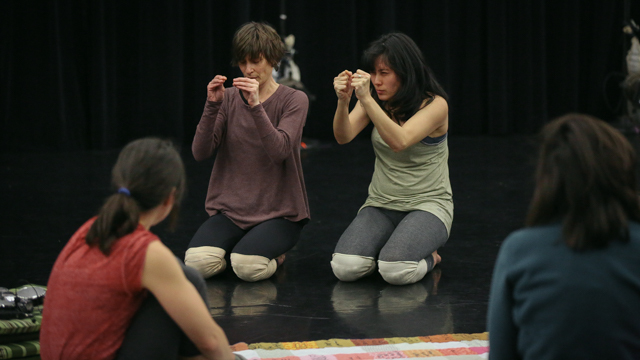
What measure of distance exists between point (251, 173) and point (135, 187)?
1.37 metres

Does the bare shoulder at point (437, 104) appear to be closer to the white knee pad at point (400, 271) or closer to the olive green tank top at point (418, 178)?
the olive green tank top at point (418, 178)

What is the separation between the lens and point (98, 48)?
5.73 meters

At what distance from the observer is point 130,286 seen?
1364 mm

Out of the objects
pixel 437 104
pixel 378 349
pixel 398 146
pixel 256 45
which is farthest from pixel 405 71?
pixel 378 349

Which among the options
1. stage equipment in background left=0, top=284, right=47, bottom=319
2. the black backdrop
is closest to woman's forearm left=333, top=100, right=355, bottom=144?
Result: stage equipment in background left=0, top=284, right=47, bottom=319

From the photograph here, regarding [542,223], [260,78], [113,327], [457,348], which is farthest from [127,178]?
[260,78]

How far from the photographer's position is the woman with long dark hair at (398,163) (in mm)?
2627

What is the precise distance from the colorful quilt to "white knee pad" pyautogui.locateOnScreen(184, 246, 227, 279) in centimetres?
65

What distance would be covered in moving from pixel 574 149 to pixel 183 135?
5242 millimetres

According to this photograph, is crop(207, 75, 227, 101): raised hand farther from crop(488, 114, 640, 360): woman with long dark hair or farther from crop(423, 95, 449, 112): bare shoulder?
crop(488, 114, 640, 360): woman with long dark hair

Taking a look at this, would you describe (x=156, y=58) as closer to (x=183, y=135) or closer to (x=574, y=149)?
(x=183, y=135)

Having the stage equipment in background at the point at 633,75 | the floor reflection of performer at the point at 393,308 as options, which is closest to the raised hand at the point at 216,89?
the floor reflection of performer at the point at 393,308

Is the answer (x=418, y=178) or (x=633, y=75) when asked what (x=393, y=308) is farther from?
(x=633, y=75)

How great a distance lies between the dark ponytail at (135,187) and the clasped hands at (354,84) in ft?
3.82
